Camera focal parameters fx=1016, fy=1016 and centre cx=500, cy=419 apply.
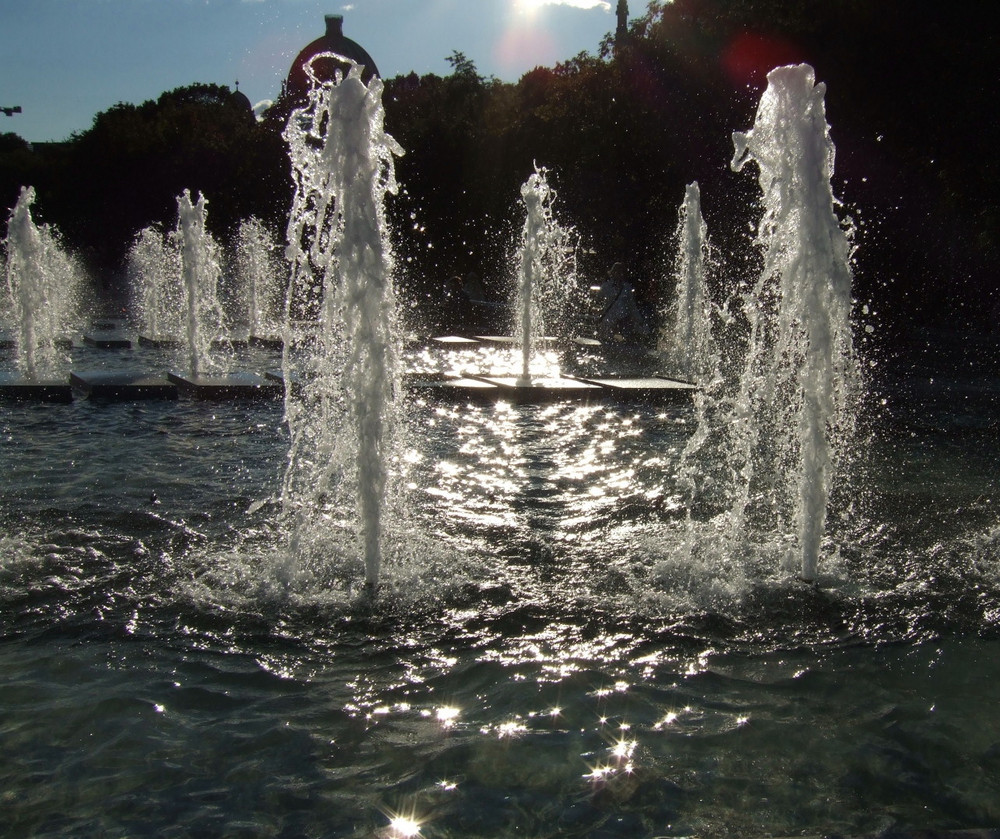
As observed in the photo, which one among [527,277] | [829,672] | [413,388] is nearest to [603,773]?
[829,672]

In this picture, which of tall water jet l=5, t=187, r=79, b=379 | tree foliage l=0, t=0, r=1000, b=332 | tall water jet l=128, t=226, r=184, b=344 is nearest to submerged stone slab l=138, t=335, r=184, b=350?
tall water jet l=128, t=226, r=184, b=344

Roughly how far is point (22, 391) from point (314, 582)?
628 cm

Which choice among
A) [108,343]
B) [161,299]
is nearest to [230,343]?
[108,343]

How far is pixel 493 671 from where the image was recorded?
3826 mm

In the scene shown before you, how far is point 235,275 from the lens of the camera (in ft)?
115

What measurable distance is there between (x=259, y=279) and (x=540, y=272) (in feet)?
33.9

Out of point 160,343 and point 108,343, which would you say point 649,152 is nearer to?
point 160,343

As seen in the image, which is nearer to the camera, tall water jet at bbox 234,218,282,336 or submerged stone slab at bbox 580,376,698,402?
submerged stone slab at bbox 580,376,698,402

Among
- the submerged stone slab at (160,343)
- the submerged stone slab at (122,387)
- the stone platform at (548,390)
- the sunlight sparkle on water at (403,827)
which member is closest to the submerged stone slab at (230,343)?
the submerged stone slab at (160,343)

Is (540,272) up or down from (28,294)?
up

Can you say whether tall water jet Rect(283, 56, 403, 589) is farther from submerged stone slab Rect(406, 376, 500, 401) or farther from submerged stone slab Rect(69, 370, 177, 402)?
submerged stone slab Rect(69, 370, 177, 402)

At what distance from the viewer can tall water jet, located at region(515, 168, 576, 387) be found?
1383 centimetres

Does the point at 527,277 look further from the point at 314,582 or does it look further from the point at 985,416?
the point at 314,582

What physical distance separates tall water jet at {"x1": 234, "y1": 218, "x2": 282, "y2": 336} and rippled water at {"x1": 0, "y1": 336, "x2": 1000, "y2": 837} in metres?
13.6
